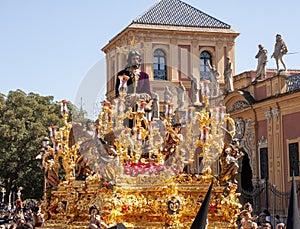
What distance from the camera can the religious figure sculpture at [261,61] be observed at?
27062mm

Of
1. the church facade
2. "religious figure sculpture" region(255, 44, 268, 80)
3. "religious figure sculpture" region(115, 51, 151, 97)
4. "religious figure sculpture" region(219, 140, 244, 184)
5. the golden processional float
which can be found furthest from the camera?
"religious figure sculpture" region(255, 44, 268, 80)

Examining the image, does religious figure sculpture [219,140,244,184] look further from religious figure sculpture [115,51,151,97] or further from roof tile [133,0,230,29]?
roof tile [133,0,230,29]

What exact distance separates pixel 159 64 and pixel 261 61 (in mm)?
10508

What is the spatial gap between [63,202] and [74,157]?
1096 mm

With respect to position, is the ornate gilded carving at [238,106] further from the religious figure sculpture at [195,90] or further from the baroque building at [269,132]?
the religious figure sculpture at [195,90]

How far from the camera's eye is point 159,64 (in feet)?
120

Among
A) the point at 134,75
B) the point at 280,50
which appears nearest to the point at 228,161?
the point at 134,75

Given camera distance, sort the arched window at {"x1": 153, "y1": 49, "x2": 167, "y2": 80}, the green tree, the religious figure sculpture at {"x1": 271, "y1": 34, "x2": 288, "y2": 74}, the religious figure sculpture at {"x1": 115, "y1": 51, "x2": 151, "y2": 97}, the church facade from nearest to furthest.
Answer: the religious figure sculpture at {"x1": 115, "y1": 51, "x2": 151, "y2": 97} < the church facade < the religious figure sculpture at {"x1": 271, "y1": 34, "x2": 288, "y2": 74} < the arched window at {"x1": 153, "y1": 49, "x2": 167, "y2": 80} < the green tree

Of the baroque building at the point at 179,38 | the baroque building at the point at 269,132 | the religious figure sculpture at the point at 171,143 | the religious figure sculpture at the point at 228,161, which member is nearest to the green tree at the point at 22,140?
the baroque building at the point at 179,38

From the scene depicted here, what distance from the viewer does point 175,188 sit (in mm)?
12352

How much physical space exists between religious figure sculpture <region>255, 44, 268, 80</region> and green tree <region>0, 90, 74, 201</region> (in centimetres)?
1554

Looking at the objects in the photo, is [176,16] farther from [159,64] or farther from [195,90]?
[195,90]

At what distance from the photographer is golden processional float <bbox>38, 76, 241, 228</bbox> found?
481 inches

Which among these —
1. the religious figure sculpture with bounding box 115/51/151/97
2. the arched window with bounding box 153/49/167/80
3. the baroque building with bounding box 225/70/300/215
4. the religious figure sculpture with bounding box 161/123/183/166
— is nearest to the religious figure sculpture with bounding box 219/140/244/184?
the religious figure sculpture with bounding box 161/123/183/166
